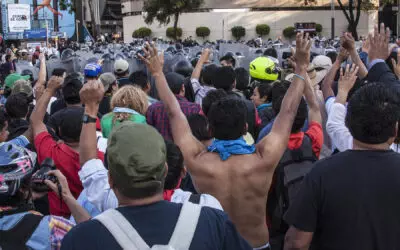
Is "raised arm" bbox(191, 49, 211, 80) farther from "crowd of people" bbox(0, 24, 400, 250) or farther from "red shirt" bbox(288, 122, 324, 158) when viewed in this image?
"red shirt" bbox(288, 122, 324, 158)

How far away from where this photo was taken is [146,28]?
195 feet

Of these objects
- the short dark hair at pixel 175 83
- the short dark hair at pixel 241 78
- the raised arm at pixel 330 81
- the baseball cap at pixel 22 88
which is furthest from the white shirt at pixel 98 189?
the short dark hair at pixel 241 78

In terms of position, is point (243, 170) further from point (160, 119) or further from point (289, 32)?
point (289, 32)

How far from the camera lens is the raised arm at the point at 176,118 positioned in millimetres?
3361

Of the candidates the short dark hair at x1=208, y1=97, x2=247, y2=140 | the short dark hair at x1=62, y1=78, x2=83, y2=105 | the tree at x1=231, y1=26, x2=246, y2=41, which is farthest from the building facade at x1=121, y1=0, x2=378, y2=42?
the short dark hair at x1=208, y1=97, x2=247, y2=140

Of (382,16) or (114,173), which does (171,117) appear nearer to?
(114,173)

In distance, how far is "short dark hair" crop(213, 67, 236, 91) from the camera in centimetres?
584

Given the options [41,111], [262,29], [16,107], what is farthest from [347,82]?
[262,29]

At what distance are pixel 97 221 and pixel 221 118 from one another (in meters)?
1.40

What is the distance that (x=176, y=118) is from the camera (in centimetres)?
350

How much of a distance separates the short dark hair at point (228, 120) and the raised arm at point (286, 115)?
0.54 feet

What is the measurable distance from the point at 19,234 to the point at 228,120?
1365mm

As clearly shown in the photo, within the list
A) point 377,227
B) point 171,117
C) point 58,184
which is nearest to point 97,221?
point 58,184

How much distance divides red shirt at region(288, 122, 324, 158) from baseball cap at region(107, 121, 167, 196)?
1.79m
